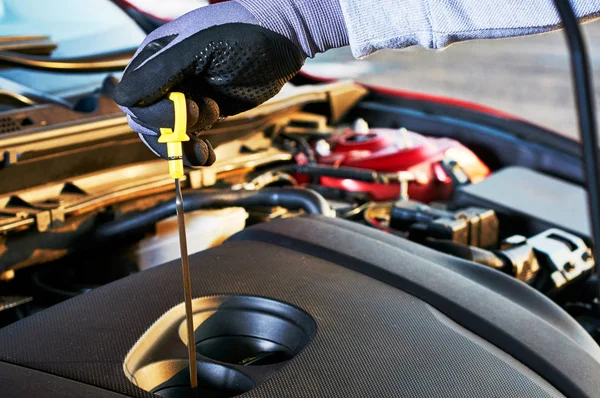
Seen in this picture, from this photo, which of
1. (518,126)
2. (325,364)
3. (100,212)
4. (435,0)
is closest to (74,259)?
(100,212)

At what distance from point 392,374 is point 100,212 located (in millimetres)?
701

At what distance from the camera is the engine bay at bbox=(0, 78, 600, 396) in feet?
3.77

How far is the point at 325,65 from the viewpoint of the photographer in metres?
6.09

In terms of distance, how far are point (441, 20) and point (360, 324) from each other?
364 millimetres

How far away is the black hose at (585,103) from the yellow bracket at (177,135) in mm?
383

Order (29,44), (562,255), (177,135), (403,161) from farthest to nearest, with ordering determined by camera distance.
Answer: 1. (403,161)
2. (29,44)
3. (562,255)
4. (177,135)

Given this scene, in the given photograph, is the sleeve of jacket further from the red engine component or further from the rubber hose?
the red engine component

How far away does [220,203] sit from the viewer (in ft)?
4.14

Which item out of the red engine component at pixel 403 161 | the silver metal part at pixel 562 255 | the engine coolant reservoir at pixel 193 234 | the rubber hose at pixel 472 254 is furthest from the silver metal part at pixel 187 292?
the red engine component at pixel 403 161

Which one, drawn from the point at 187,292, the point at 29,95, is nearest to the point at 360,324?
the point at 187,292

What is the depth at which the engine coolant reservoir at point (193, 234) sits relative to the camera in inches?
48.4

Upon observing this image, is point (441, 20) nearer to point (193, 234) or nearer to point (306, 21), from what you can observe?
point (306, 21)

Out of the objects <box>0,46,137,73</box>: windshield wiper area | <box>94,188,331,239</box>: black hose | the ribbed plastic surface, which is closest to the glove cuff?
the ribbed plastic surface

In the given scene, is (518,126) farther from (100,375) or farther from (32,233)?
(100,375)
